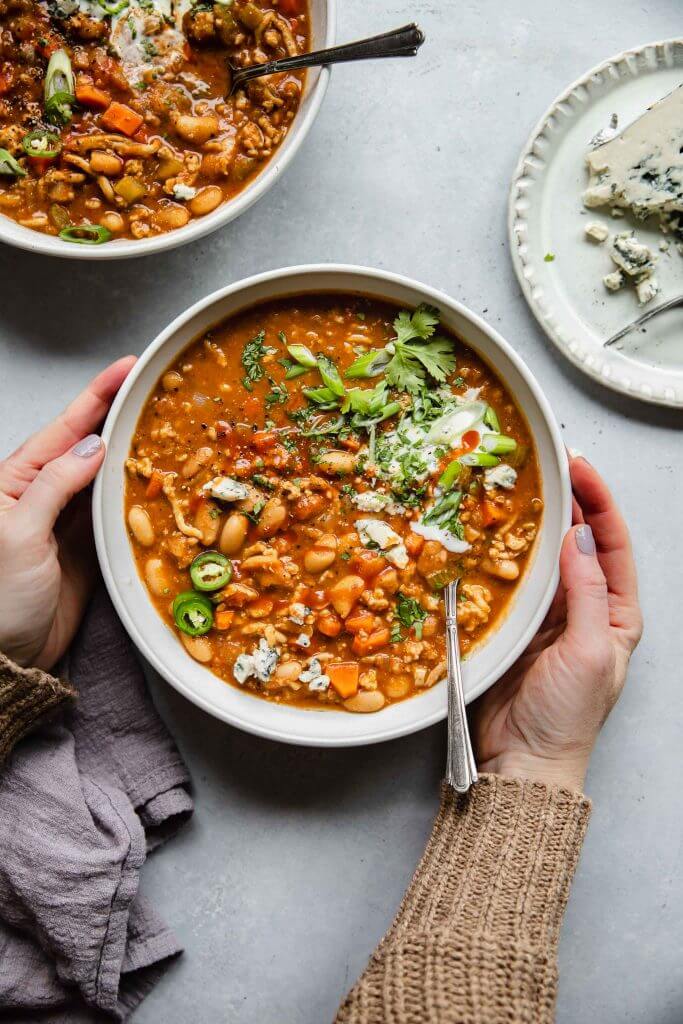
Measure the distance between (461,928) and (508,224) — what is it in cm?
275

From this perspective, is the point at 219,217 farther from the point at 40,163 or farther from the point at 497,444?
the point at 497,444

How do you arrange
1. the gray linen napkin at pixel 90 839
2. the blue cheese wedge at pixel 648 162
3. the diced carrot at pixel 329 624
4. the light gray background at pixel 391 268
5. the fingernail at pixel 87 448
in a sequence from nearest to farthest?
the fingernail at pixel 87 448, the diced carrot at pixel 329 624, the gray linen napkin at pixel 90 839, the blue cheese wedge at pixel 648 162, the light gray background at pixel 391 268

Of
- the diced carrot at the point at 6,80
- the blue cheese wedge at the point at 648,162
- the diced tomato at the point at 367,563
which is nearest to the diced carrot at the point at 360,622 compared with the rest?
the diced tomato at the point at 367,563

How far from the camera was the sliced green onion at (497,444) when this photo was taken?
3.21 metres

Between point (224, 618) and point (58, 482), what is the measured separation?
787 mm

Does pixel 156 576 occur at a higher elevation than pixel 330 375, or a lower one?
lower

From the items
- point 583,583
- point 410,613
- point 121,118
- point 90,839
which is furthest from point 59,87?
point 90,839

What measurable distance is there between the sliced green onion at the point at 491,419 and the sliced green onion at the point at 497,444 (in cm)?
4

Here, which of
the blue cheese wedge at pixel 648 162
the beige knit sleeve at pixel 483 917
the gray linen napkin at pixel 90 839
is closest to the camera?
the beige knit sleeve at pixel 483 917

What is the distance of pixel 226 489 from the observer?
10.4 ft

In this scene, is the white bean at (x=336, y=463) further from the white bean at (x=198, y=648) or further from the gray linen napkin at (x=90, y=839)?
the gray linen napkin at (x=90, y=839)

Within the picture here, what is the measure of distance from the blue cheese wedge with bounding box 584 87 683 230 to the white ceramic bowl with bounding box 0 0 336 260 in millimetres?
1177

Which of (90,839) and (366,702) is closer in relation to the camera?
(366,702)

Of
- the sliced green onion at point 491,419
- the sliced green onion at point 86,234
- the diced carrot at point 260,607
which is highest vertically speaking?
the sliced green onion at point 86,234
